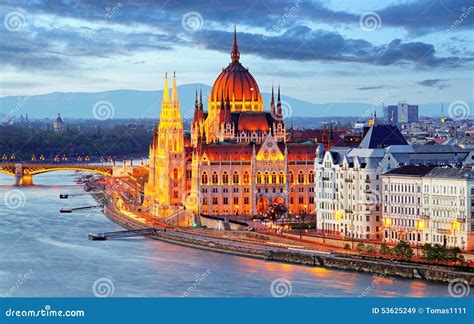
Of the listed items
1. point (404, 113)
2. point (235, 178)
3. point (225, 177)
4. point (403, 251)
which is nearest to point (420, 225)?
point (403, 251)

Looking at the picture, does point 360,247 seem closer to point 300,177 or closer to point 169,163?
point 300,177

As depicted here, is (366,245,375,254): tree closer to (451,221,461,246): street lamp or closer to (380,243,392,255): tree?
(380,243,392,255): tree

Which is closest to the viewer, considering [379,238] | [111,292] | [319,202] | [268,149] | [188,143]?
[111,292]

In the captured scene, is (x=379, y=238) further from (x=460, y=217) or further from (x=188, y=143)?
(x=188, y=143)

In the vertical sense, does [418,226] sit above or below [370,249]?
above

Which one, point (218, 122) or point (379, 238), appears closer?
point (379, 238)

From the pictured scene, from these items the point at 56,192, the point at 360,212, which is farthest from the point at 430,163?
the point at 56,192

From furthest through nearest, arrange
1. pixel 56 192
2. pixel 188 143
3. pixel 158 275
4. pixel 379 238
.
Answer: pixel 56 192
pixel 188 143
pixel 379 238
pixel 158 275
